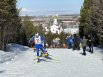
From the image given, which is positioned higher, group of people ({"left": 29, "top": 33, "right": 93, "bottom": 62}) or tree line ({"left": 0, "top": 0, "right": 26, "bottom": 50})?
tree line ({"left": 0, "top": 0, "right": 26, "bottom": 50})

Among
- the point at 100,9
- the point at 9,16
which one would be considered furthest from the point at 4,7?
the point at 100,9

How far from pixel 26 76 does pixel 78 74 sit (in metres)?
2.33

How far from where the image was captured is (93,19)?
35.6 metres

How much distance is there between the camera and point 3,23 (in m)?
31.5

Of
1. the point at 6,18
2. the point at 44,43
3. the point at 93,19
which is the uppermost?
the point at 6,18

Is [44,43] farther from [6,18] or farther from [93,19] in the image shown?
[93,19]

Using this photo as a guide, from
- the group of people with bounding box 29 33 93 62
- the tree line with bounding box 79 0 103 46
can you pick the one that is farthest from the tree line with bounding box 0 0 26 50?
the tree line with bounding box 79 0 103 46

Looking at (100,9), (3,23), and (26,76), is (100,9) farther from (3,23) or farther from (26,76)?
(26,76)

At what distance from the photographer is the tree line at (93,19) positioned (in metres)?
28.5

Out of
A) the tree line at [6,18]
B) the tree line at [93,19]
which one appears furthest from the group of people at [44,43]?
the tree line at [6,18]

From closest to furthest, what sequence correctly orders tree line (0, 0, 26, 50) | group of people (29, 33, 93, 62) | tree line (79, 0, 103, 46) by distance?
group of people (29, 33, 93, 62)
tree line (79, 0, 103, 46)
tree line (0, 0, 26, 50)

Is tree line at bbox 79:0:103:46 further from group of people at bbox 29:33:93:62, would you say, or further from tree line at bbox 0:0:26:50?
tree line at bbox 0:0:26:50

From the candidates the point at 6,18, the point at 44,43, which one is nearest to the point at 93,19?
the point at 6,18

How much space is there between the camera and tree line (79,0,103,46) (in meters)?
28.5
